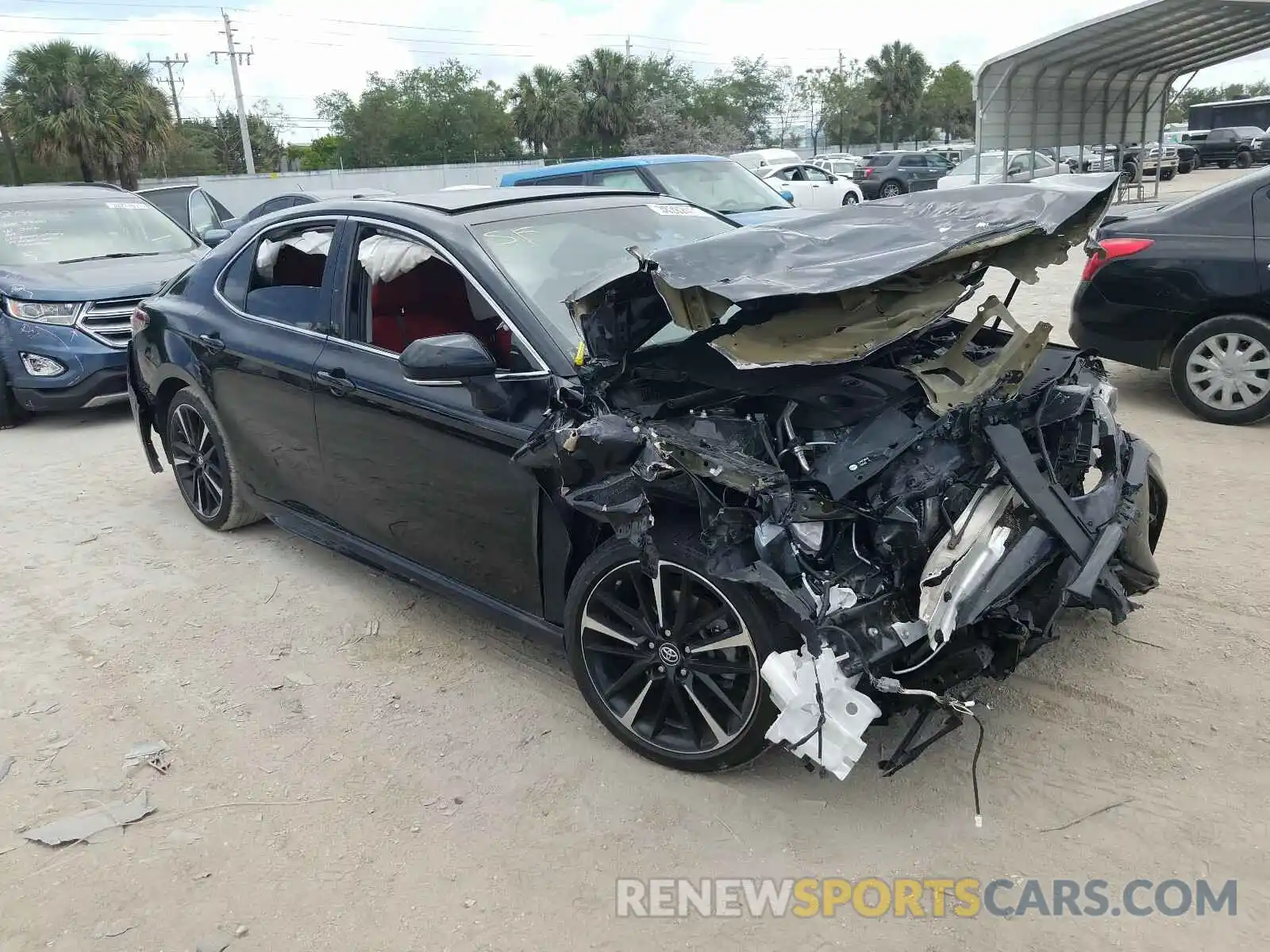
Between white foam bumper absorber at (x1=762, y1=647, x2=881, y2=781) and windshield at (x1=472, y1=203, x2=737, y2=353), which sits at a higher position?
windshield at (x1=472, y1=203, x2=737, y2=353)

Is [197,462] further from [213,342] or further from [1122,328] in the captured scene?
[1122,328]

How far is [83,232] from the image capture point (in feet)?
30.6

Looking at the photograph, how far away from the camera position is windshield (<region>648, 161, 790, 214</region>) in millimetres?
11703

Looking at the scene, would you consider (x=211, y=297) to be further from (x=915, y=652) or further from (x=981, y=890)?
(x=981, y=890)

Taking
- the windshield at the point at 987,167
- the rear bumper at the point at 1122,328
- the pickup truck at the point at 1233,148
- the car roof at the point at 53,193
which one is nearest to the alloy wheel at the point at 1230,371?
the rear bumper at the point at 1122,328

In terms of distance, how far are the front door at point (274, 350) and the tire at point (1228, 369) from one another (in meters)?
5.12

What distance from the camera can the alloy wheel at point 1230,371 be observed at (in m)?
6.01

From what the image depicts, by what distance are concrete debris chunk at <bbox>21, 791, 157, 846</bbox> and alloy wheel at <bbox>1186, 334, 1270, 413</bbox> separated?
20.1ft

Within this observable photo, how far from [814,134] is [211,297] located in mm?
75192

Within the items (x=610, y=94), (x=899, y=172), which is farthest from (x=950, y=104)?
(x=899, y=172)

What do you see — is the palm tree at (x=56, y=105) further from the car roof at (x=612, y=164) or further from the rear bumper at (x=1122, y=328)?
the rear bumper at (x=1122, y=328)

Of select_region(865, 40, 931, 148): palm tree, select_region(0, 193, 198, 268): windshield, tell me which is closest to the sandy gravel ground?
select_region(0, 193, 198, 268): windshield

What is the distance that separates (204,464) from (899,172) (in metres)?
29.9

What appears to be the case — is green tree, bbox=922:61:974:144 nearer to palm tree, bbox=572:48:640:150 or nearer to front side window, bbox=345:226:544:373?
palm tree, bbox=572:48:640:150
